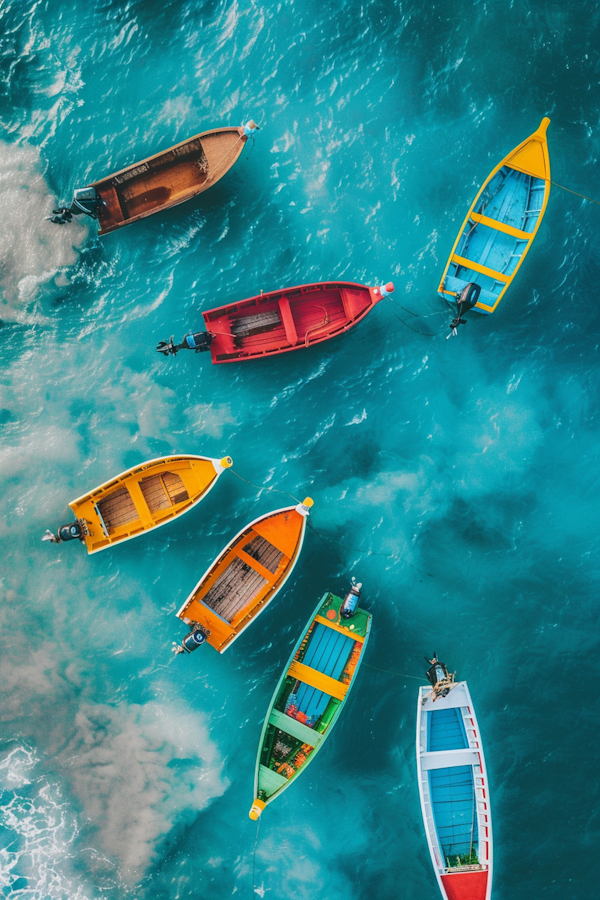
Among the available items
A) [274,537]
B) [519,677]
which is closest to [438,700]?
[519,677]

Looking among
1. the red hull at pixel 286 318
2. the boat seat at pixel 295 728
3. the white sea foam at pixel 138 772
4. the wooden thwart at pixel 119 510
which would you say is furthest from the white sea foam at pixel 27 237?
the boat seat at pixel 295 728

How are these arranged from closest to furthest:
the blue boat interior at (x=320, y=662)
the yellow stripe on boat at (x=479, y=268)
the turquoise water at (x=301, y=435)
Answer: the blue boat interior at (x=320, y=662), the yellow stripe on boat at (x=479, y=268), the turquoise water at (x=301, y=435)

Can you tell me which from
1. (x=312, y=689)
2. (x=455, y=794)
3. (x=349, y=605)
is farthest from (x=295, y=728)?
(x=455, y=794)

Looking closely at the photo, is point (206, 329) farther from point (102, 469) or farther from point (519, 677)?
point (519, 677)

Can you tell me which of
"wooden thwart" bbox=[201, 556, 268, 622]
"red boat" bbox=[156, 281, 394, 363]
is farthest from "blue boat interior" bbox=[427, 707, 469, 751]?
"red boat" bbox=[156, 281, 394, 363]

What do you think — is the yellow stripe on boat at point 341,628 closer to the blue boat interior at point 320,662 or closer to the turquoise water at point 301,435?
the blue boat interior at point 320,662
